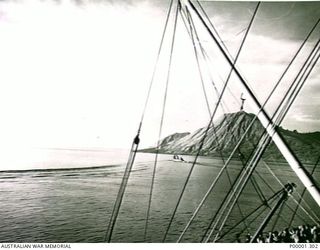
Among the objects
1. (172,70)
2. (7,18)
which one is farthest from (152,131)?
(7,18)

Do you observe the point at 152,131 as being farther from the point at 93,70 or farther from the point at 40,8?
the point at 40,8

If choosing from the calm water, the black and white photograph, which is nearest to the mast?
the black and white photograph

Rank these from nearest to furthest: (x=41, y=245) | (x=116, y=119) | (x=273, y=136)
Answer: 1. (x=273, y=136)
2. (x=41, y=245)
3. (x=116, y=119)

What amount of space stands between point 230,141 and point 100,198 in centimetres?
56

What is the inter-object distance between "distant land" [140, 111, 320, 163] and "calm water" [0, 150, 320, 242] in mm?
56

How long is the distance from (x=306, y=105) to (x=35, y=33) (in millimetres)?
1083

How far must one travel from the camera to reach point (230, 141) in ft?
4.75

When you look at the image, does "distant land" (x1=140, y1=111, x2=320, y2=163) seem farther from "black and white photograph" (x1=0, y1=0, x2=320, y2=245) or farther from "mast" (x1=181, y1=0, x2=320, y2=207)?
"mast" (x1=181, y1=0, x2=320, y2=207)

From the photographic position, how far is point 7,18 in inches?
51.2

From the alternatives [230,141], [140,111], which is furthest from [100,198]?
[230,141]

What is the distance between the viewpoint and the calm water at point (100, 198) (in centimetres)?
127

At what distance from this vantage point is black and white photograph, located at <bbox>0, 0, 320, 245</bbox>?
131cm

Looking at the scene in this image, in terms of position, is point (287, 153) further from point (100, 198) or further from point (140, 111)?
point (100, 198)

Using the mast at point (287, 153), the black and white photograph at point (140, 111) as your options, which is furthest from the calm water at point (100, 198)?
the mast at point (287, 153)
